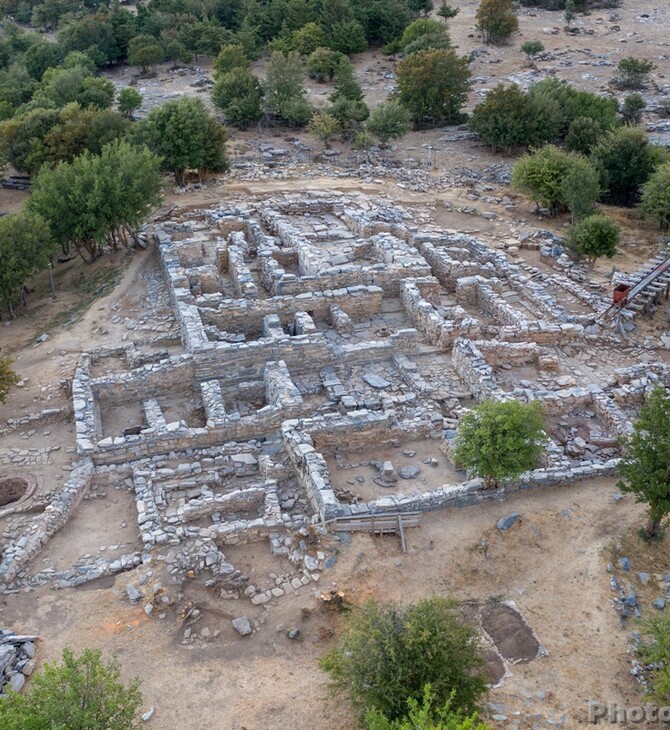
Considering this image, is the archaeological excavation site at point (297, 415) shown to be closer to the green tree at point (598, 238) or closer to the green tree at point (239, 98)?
the green tree at point (598, 238)

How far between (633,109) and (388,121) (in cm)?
1769

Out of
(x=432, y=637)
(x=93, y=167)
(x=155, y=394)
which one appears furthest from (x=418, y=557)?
(x=93, y=167)

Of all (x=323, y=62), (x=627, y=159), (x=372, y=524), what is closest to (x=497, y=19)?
(x=323, y=62)

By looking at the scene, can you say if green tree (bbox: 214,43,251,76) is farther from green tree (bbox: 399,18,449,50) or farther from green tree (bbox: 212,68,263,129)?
green tree (bbox: 399,18,449,50)

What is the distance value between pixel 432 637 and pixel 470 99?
157ft

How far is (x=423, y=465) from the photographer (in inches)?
724

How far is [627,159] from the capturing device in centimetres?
3588

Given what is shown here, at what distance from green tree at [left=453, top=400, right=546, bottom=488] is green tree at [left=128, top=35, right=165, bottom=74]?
54.3 m

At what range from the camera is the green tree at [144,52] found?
59250 millimetres

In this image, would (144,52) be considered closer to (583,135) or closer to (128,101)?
(128,101)

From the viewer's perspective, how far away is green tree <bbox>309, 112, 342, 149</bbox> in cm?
4169

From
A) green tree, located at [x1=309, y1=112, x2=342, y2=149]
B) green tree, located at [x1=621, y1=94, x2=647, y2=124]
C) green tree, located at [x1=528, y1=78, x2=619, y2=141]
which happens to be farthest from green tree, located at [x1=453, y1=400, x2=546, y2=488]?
green tree, located at [x1=621, y1=94, x2=647, y2=124]

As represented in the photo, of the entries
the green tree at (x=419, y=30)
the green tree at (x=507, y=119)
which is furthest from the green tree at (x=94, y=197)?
the green tree at (x=419, y=30)

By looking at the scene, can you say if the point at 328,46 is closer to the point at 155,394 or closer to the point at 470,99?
the point at 470,99
